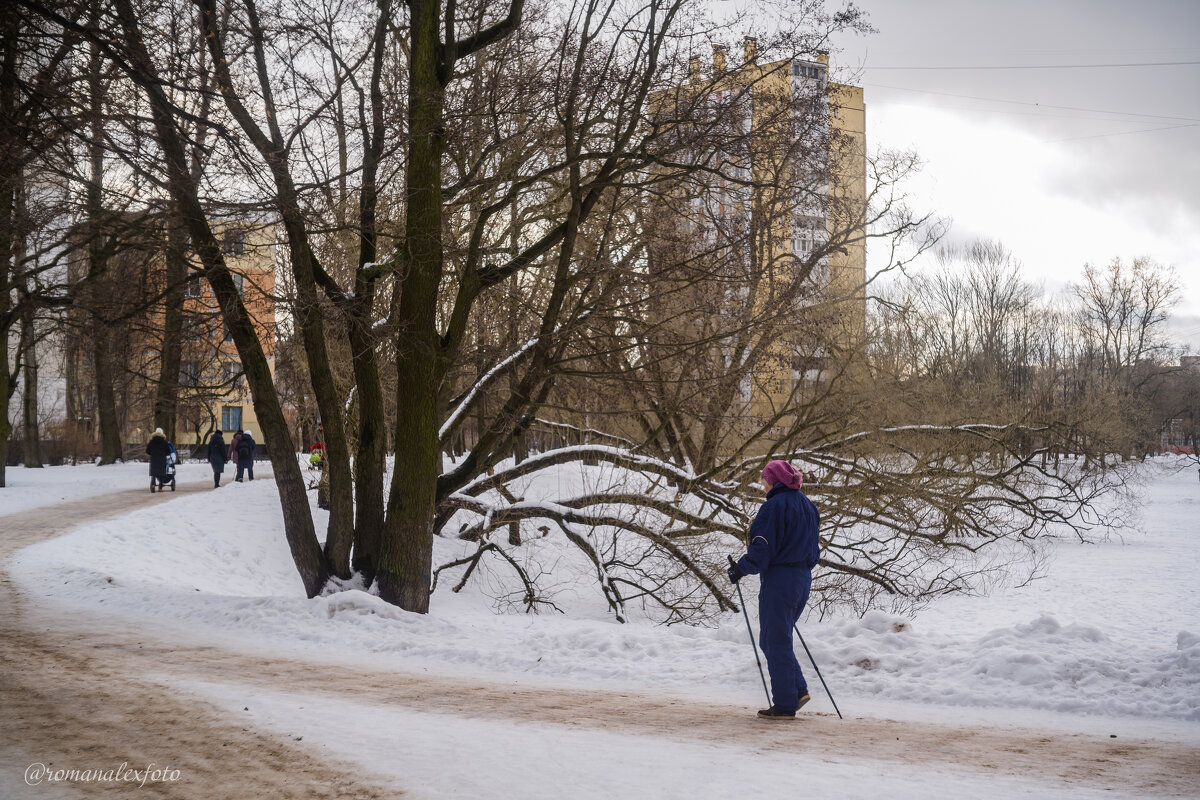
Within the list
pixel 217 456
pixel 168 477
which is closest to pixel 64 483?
pixel 168 477

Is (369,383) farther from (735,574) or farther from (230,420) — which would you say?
(230,420)

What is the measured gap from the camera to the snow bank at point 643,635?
8023 mm

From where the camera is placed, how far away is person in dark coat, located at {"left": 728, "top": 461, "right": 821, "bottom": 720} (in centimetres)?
709

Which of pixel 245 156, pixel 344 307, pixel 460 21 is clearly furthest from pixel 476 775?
pixel 460 21

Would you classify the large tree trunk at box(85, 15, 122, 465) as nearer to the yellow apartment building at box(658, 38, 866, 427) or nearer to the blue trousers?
the yellow apartment building at box(658, 38, 866, 427)

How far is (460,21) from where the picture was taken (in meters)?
13.3

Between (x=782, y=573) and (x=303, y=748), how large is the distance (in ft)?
11.6

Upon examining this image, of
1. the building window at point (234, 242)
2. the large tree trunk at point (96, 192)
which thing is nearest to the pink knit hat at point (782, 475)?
the large tree trunk at point (96, 192)

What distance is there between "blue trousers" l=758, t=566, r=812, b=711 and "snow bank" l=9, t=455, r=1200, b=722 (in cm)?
94

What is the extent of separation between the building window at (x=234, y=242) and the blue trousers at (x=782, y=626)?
803 centimetres

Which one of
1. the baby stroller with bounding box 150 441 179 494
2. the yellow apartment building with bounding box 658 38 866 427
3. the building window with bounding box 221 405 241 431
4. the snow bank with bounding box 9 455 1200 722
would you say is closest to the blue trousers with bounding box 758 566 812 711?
the snow bank with bounding box 9 455 1200 722

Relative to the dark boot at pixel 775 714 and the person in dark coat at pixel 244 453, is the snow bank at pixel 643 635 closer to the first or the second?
the dark boot at pixel 775 714

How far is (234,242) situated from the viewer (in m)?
12.1

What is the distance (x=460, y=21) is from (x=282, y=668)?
8.88 m
